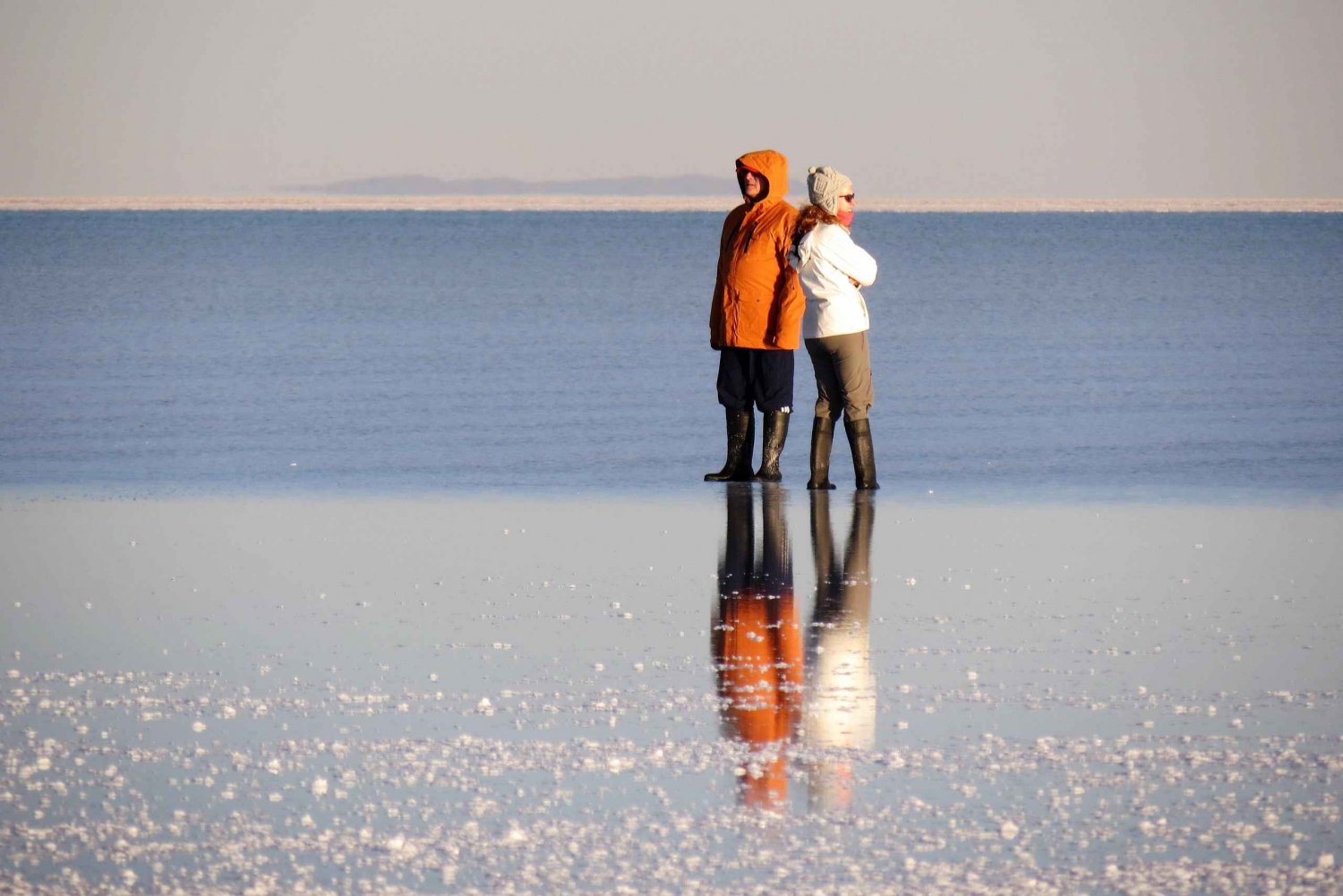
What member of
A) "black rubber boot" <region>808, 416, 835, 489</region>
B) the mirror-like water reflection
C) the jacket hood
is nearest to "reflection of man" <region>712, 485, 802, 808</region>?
the mirror-like water reflection

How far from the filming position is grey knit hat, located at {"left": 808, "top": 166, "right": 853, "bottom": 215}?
10.9 meters

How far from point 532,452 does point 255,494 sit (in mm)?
3498

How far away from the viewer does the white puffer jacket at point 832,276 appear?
35.6 feet

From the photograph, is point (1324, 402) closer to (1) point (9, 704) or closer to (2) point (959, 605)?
(2) point (959, 605)

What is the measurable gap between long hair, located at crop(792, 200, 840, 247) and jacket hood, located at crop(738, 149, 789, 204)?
25 cm

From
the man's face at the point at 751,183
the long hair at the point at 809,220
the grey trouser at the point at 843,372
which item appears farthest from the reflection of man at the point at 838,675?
the man's face at the point at 751,183

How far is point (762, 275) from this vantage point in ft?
37.1

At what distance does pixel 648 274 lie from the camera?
56.9m

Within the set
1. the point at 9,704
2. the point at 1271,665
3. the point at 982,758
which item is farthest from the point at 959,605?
the point at 9,704

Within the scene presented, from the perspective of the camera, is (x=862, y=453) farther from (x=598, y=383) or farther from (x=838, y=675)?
(x=598, y=383)

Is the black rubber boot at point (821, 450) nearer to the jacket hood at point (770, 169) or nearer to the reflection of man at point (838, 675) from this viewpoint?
the jacket hood at point (770, 169)

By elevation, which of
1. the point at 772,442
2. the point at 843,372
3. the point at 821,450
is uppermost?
the point at 843,372

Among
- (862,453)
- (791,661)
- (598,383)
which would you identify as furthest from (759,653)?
(598,383)

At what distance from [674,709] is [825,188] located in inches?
214
